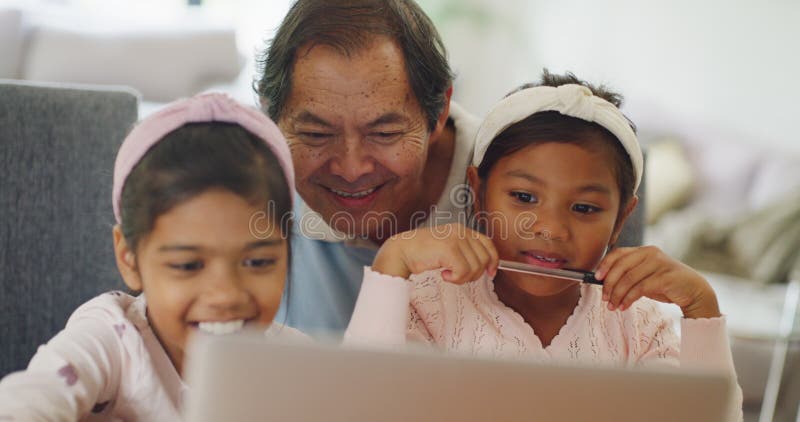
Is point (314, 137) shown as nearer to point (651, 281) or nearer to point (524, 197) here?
point (524, 197)

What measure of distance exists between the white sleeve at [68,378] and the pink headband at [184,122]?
0.15m

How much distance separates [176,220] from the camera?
0.87 meters

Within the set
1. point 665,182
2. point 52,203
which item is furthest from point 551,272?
point 665,182

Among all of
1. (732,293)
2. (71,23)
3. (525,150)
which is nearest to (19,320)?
(525,150)

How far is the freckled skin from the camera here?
1.15 metres

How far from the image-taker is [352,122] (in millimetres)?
1157

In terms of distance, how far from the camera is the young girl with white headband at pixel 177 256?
86cm

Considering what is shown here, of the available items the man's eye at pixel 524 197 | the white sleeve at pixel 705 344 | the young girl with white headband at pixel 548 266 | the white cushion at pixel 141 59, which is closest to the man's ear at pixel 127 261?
the young girl with white headband at pixel 548 266

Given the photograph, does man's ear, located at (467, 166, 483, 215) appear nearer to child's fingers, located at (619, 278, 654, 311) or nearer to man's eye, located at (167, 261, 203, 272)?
child's fingers, located at (619, 278, 654, 311)

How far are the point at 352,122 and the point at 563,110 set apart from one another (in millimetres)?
306

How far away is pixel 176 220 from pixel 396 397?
397 millimetres

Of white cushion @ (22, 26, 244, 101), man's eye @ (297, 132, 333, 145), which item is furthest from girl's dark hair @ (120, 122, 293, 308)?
white cushion @ (22, 26, 244, 101)

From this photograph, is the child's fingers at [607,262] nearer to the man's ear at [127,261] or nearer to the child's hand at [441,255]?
the child's hand at [441,255]

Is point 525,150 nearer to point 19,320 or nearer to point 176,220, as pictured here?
point 176,220
